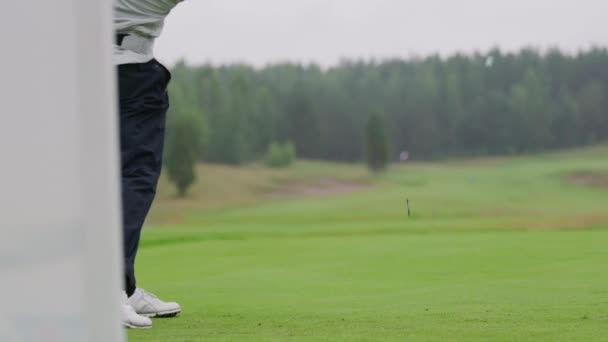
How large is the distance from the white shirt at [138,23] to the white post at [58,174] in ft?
5.03

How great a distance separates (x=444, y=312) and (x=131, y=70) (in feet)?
3.70

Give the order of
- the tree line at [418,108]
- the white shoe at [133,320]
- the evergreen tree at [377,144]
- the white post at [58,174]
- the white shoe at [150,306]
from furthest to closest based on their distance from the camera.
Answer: the tree line at [418,108] → the evergreen tree at [377,144] → the white shoe at [150,306] → the white shoe at [133,320] → the white post at [58,174]

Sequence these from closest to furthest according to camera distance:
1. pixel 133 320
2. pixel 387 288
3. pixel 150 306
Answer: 1. pixel 133 320
2. pixel 150 306
3. pixel 387 288

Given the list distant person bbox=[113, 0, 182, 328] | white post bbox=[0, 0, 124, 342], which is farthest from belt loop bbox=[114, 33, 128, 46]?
white post bbox=[0, 0, 124, 342]

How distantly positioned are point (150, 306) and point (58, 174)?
5.89 ft

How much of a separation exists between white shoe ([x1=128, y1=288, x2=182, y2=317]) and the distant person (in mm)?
37

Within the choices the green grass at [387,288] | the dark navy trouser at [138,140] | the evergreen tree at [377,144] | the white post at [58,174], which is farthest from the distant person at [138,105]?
the evergreen tree at [377,144]

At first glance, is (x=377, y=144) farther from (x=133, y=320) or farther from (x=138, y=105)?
(x=133, y=320)

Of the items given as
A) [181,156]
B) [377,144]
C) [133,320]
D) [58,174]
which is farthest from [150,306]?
[377,144]

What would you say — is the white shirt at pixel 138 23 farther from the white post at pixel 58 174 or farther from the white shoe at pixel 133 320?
the white post at pixel 58 174

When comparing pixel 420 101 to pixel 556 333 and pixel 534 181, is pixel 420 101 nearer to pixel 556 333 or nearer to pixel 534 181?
pixel 534 181

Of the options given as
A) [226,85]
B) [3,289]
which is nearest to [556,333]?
[3,289]

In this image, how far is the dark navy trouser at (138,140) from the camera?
257 centimetres

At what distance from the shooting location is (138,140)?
102 inches
